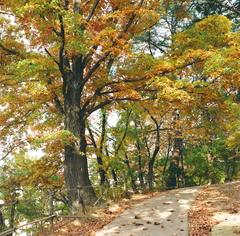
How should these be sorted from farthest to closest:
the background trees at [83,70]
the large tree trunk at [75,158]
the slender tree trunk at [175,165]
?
the slender tree trunk at [175,165], the large tree trunk at [75,158], the background trees at [83,70]

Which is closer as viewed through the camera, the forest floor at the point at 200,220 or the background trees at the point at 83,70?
→ the forest floor at the point at 200,220

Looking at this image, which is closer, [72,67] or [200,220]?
[200,220]

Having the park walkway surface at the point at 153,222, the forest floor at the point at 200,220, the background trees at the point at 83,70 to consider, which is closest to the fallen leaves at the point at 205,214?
the forest floor at the point at 200,220

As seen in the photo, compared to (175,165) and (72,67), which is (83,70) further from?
(175,165)

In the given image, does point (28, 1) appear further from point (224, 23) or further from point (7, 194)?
point (7, 194)

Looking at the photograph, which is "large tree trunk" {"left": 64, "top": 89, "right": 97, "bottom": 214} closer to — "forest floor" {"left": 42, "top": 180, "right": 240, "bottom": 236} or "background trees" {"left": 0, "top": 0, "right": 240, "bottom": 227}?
"background trees" {"left": 0, "top": 0, "right": 240, "bottom": 227}

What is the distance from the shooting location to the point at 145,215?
704 cm

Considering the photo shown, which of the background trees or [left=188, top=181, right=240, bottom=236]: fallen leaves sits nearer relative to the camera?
[left=188, top=181, right=240, bottom=236]: fallen leaves

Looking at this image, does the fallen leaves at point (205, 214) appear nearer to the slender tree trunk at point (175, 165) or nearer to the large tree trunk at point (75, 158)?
the large tree trunk at point (75, 158)

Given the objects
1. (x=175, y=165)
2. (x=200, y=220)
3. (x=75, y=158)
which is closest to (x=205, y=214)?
(x=200, y=220)

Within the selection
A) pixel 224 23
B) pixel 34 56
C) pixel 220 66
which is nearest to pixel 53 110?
pixel 34 56

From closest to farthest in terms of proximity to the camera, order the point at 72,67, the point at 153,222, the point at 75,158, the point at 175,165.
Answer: the point at 153,222 → the point at 75,158 → the point at 72,67 → the point at 175,165

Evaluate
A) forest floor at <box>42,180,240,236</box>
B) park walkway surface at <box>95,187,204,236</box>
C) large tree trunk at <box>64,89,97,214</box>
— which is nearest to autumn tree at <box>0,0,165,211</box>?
large tree trunk at <box>64,89,97,214</box>

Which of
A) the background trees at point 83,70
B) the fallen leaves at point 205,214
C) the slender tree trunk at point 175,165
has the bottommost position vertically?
the fallen leaves at point 205,214
